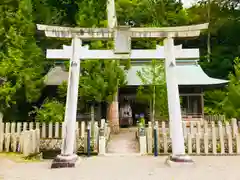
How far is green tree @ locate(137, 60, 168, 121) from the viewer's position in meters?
14.3

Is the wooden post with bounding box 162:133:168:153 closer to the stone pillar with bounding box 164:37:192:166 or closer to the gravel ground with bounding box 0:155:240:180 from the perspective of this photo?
the gravel ground with bounding box 0:155:240:180

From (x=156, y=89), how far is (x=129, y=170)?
8679 mm

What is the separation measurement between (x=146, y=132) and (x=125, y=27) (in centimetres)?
339

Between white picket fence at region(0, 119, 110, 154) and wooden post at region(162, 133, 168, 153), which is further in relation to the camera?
white picket fence at region(0, 119, 110, 154)

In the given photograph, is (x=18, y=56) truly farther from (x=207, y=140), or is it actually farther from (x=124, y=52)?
(x=207, y=140)

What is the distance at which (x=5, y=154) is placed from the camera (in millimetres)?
8695

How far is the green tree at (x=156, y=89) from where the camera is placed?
1429 centimetres

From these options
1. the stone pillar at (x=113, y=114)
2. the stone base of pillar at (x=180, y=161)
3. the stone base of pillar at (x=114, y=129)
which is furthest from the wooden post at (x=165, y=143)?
the stone pillar at (x=113, y=114)

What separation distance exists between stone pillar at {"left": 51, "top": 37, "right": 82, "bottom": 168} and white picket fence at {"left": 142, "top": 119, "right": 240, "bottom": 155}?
9.30 feet

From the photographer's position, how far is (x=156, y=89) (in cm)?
1465

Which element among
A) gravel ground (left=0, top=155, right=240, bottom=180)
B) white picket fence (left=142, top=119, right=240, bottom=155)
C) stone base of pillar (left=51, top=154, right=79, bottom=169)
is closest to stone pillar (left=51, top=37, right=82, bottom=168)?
stone base of pillar (left=51, top=154, right=79, bottom=169)

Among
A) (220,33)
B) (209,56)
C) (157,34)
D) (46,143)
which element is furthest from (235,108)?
(220,33)

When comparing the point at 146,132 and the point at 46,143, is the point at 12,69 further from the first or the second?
the point at 146,132

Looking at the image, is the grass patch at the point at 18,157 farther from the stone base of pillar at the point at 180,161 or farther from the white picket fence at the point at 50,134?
the stone base of pillar at the point at 180,161
